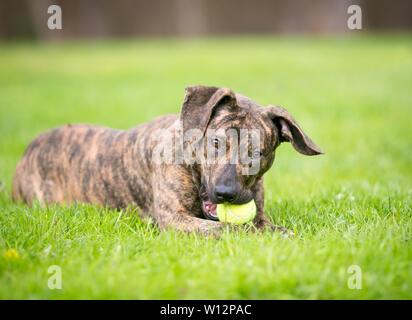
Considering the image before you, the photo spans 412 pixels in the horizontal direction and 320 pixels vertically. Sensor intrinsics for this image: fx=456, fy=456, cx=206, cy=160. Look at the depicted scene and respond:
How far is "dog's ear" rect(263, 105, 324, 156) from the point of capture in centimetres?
A: 388

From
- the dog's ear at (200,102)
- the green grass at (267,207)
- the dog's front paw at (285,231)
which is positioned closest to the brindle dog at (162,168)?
the dog's ear at (200,102)

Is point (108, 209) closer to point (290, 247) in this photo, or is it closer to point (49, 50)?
point (290, 247)

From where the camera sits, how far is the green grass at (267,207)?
2949 millimetres

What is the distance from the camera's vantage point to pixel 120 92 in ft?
41.8

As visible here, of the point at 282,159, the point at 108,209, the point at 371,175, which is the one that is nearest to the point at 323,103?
the point at 282,159

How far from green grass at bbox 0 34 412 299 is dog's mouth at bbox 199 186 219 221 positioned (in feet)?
1.23

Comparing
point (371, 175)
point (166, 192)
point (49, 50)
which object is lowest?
point (371, 175)

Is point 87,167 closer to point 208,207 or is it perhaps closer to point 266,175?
point 208,207

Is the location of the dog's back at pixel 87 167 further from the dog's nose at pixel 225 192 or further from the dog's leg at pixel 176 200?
the dog's nose at pixel 225 192

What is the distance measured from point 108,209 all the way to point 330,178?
10.4ft

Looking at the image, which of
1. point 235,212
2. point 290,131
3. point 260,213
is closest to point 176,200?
point 235,212

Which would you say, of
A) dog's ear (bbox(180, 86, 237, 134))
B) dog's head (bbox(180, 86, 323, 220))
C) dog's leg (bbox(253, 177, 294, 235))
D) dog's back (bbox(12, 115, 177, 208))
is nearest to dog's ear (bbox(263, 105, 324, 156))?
dog's head (bbox(180, 86, 323, 220))

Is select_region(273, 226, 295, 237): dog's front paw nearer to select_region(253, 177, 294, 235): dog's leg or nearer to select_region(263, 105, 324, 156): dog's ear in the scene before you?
select_region(253, 177, 294, 235): dog's leg

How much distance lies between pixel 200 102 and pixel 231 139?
1.38ft
